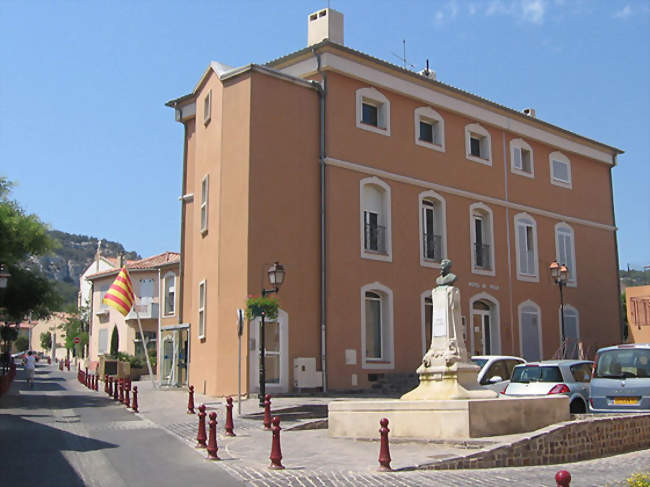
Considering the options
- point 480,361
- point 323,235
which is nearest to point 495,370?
point 480,361

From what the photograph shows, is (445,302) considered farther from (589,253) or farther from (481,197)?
(589,253)

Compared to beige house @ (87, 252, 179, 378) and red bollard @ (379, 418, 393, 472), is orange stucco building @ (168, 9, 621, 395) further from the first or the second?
beige house @ (87, 252, 179, 378)

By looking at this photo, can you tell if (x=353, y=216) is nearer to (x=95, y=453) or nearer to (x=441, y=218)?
(x=441, y=218)

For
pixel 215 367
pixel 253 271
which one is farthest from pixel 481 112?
pixel 215 367

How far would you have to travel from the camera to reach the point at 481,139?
27.9 m

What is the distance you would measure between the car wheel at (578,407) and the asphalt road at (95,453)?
766 cm

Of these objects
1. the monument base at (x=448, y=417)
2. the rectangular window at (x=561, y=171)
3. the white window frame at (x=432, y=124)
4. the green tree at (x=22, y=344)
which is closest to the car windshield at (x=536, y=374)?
the monument base at (x=448, y=417)

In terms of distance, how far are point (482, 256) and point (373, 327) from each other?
6228 mm

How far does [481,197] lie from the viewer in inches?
1063

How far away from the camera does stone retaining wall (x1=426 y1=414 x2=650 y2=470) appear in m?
9.96

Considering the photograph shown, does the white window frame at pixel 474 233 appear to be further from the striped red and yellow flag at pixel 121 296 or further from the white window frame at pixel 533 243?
the striped red and yellow flag at pixel 121 296

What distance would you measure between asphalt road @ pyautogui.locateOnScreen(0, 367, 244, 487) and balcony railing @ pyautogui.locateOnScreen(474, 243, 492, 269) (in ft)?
45.9

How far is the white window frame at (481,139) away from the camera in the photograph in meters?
26.9

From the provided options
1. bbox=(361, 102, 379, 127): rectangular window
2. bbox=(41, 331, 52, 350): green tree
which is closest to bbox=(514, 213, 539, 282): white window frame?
bbox=(361, 102, 379, 127): rectangular window
